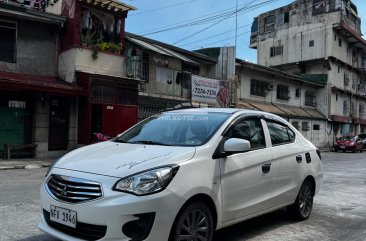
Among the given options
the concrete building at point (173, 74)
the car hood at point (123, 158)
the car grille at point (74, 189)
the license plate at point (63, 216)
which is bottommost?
the license plate at point (63, 216)

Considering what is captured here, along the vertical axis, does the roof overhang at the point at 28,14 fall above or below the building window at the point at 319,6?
below

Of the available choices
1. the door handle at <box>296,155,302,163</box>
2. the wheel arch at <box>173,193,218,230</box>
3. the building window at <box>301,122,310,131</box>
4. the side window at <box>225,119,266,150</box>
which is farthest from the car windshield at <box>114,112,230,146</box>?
the building window at <box>301,122,310,131</box>

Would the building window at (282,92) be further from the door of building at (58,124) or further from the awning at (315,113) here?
the door of building at (58,124)

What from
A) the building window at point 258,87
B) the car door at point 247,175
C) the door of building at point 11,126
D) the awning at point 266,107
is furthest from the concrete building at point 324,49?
the car door at point 247,175

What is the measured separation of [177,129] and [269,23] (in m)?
49.4

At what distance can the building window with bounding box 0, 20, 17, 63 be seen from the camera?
58.7 ft

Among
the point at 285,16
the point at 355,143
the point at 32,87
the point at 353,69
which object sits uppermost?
the point at 285,16

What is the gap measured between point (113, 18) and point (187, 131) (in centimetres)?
1637

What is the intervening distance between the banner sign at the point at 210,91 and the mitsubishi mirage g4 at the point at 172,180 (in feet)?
61.8

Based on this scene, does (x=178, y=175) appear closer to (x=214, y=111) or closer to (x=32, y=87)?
(x=214, y=111)

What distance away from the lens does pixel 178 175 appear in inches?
168

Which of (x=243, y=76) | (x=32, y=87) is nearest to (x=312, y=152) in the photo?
(x=32, y=87)

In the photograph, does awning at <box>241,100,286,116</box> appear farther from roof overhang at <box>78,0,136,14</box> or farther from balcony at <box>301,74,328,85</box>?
roof overhang at <box>78,0,136,14</box>

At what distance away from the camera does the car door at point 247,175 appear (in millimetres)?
4996
